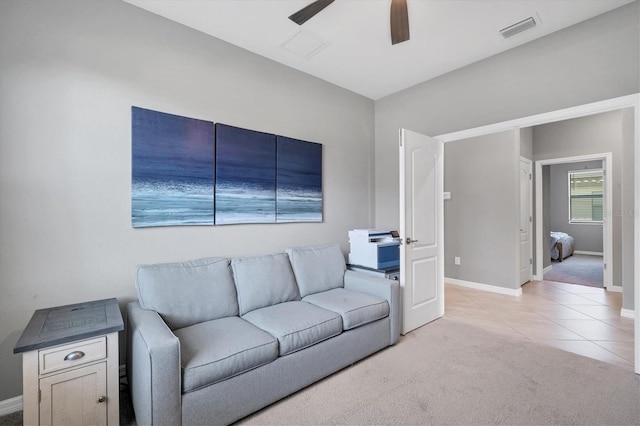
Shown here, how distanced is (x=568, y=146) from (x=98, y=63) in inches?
257

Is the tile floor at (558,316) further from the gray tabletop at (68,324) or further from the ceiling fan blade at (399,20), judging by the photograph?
the gray tabletop at (68,324)

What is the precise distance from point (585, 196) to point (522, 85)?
278 inches

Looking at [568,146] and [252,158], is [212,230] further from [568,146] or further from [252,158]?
[568,146]

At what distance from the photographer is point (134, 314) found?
1798 mm

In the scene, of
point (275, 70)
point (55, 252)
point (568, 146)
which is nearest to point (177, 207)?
point (55, 252)

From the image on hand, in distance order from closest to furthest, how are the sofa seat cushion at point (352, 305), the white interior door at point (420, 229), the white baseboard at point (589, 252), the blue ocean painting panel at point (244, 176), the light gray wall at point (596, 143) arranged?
1. the sofa seat cushion at point (352, 305)
2. the blue ocean painting panel at point (244, 176)
3. the white interior door at point (420, 229)
4. the light gray wall at point (596, 143)
5. the white baseboard at point (589, 252)

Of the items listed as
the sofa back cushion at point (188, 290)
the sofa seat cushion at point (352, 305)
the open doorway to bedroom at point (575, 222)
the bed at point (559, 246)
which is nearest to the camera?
the sofa back cushion at point (188, 290)

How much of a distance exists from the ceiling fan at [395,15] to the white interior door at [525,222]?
3893mm

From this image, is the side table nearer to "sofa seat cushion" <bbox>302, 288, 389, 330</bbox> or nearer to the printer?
"sofa seat cushion" <bbox>302, 288, 389, 330</bbox>

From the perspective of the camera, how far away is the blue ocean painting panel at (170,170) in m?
2.17

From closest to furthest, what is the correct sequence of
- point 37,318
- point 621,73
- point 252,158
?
point 37,318 → point 621,73 → point 252,158

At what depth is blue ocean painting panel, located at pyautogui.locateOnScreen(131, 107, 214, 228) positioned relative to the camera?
2.17 metres

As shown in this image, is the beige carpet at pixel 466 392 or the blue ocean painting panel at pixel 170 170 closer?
the beige carpet at pixel 466 392

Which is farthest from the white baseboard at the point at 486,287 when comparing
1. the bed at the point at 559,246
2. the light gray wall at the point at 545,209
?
the bed at the point at 559,246
